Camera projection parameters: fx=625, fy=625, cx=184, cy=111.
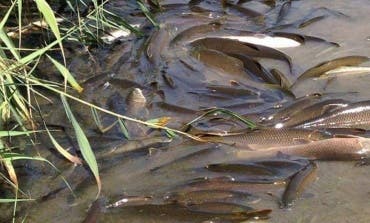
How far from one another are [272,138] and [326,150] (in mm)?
299

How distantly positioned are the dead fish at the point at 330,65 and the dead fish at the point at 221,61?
431mm

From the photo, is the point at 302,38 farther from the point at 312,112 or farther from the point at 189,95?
the point at 312,112

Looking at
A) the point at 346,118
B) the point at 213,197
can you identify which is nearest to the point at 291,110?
the point at 346,118

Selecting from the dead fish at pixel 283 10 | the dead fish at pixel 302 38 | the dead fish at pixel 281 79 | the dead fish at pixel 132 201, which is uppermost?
the dead fish at pixel 283 10

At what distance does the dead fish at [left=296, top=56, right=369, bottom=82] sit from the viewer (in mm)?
4262

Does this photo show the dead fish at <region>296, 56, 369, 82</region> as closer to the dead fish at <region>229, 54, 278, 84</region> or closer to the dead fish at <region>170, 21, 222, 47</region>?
the dead fish at <region>229, 54, 278, 84</region>

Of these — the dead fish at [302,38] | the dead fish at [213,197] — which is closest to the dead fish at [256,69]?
the dead fish at [302,38]

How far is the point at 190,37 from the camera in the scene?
17.2 ft

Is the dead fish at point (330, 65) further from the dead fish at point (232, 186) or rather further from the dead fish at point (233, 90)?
the dead fish at point (232, 186)

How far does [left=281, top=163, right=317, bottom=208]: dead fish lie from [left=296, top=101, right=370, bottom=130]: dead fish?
1.40 feet

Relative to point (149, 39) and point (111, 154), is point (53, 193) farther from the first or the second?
point (149, 39)

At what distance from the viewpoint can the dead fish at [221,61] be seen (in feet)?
14.5

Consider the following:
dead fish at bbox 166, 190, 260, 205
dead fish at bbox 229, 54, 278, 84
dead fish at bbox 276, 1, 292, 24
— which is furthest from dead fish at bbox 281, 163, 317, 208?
dead fish at bbox 276, 1, 292, 24

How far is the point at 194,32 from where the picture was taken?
209 inches
